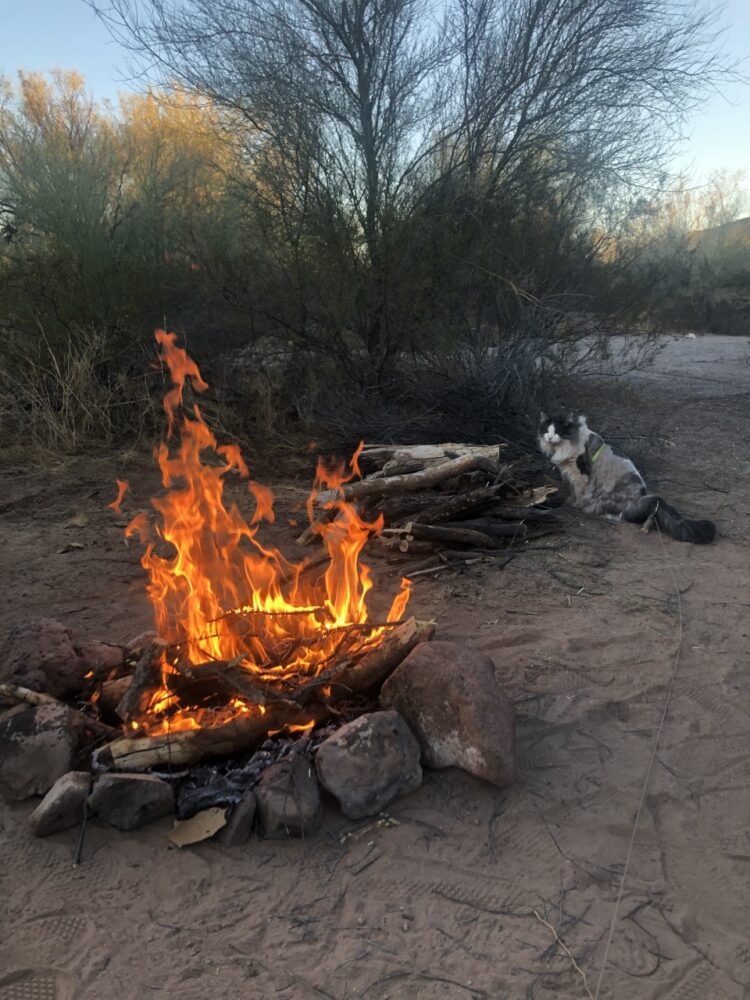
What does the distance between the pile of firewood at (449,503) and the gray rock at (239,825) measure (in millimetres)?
2738

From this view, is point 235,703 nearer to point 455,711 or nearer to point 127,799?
point 127,799

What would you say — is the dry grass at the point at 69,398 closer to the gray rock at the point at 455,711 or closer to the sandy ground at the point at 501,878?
the sandy ground at the point at 501,878

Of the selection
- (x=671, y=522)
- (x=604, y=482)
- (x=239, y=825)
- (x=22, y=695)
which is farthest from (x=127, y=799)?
(x=604, y=482)

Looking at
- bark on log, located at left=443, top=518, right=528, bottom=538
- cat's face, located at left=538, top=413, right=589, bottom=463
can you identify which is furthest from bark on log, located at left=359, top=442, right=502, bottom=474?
bark on log, located at left=443, top=518, right=528, bottom=538

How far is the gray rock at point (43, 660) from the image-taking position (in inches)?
126

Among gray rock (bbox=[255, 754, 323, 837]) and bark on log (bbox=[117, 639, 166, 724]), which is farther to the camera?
bark on log (bbox=[117, 639, 166, 724])

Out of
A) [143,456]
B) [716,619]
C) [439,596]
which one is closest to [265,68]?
[143,456]

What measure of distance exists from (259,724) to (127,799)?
0.57 meters

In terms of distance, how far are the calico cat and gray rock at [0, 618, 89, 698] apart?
4.49m

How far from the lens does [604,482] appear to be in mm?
6285

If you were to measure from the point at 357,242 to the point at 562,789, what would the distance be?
7125 mm

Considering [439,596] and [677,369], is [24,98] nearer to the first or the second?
[677,369]

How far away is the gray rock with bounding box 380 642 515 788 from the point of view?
2.89 metres

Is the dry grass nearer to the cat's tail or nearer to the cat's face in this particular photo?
the cat's face
